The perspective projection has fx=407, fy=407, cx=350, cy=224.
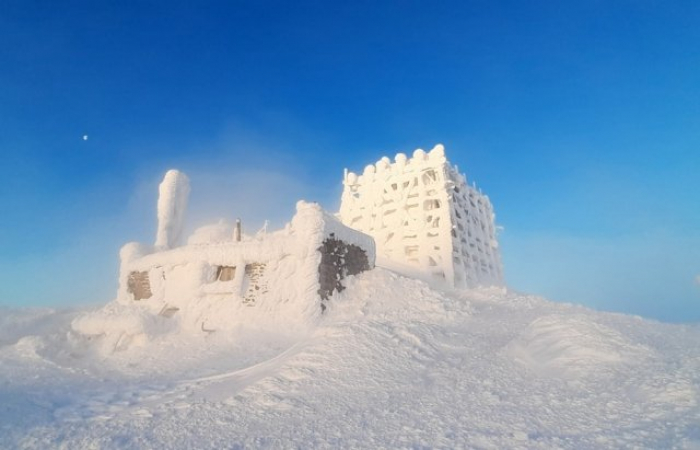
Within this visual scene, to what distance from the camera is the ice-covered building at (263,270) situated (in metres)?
14.1

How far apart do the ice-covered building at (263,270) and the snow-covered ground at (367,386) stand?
1144 mm

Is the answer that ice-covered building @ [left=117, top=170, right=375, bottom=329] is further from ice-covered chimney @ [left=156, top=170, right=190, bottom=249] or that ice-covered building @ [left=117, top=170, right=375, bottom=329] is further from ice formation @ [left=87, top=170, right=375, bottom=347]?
ice-covered chimney @ [left=156, top=170, right=190, bottom=249]

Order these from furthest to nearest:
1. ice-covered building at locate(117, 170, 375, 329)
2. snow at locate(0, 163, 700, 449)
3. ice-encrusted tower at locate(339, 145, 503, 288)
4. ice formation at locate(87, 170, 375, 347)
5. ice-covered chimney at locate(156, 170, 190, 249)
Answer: ice-encrusted tower at locate(339, 145, 503, 288) < ice-covered chimney at locate(156, 170, 190, 249) < ice-covered building at locate(117, 170, 375, 329) < ice formation at locate(87, 170, 375, 347) < snow at locate(0, 163, 700, 449)

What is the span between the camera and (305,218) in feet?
48.1

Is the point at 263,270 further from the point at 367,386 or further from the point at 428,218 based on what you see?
the point at 428,218

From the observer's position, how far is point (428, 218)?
2719cm

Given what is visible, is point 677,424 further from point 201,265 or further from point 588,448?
point 201,265

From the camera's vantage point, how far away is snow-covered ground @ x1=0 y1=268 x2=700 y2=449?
5828mm

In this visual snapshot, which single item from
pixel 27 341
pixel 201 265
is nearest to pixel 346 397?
pixel 201 265

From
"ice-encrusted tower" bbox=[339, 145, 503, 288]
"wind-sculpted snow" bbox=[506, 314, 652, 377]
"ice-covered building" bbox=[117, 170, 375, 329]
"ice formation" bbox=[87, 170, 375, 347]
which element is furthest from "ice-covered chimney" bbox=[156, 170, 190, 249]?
"wind-sculpted snow" bbox=[506, 314, 652, 377]

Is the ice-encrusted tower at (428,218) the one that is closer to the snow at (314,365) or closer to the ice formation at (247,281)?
the snow at (314,365)

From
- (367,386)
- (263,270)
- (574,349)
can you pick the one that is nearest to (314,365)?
(367,386)

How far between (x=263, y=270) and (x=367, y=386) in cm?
760

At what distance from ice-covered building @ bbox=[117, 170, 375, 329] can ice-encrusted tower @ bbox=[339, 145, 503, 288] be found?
987 centimetres
